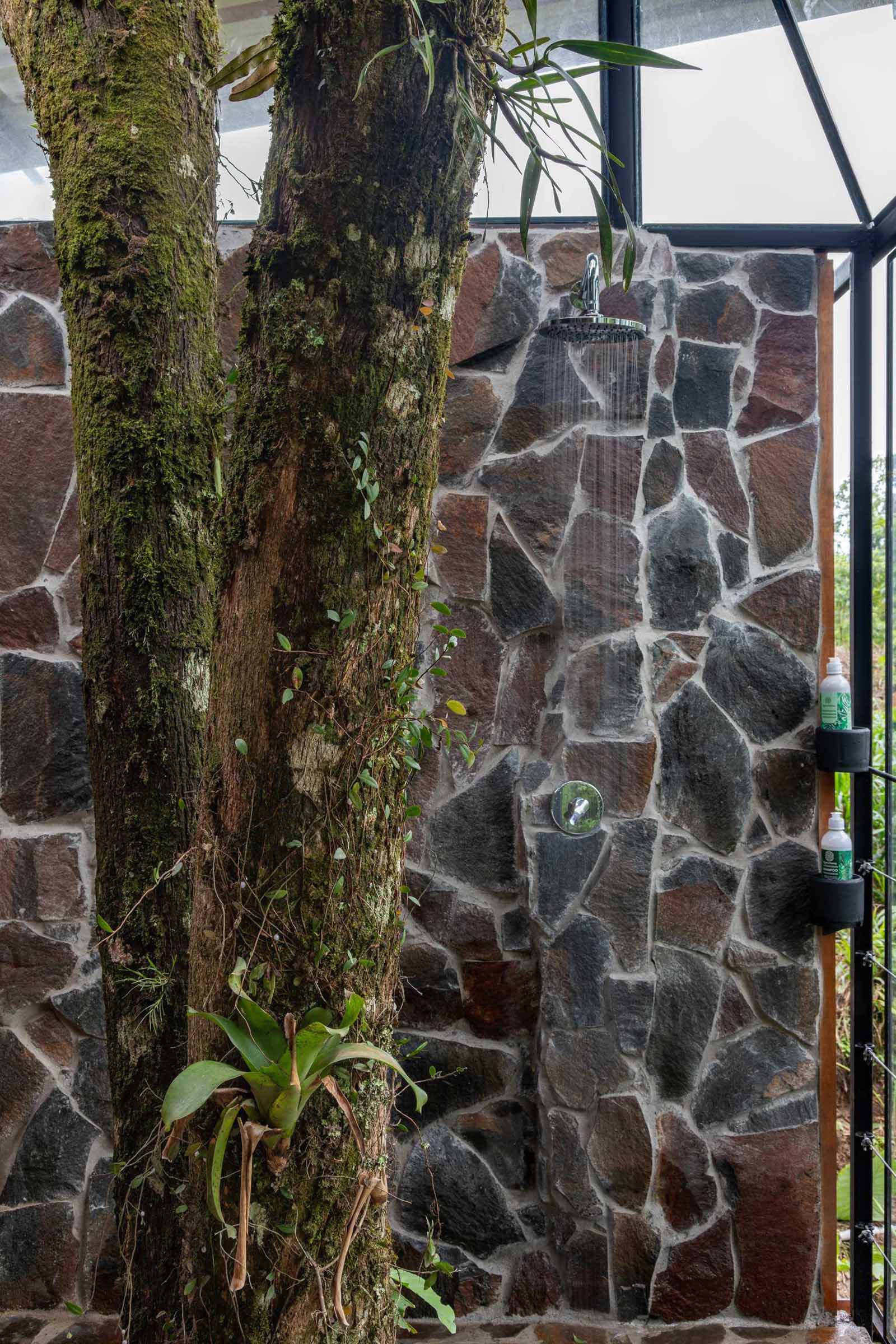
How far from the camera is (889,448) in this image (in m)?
2.02

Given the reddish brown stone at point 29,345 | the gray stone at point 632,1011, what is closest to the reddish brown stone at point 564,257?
the reddish brown stone at point 29,345

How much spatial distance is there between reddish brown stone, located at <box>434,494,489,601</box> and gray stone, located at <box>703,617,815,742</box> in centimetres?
56

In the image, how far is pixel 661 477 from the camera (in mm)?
2141

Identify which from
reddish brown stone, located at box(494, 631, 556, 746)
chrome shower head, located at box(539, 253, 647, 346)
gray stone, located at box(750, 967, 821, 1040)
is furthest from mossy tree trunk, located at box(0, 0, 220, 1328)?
gray stone, located at box(750, 967, 821, 1040)

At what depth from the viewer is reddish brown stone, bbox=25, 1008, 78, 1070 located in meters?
2.08

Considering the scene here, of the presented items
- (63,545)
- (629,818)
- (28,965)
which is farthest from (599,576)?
(28,965)

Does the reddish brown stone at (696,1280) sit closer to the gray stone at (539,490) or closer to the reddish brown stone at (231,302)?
the gray stone at (539,490)

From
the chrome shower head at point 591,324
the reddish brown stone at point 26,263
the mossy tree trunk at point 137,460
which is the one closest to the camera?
the mossy tree trunk at point 137,460

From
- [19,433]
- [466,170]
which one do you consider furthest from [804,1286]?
[19,433]

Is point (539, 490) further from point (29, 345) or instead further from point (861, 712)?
point (29, 345)

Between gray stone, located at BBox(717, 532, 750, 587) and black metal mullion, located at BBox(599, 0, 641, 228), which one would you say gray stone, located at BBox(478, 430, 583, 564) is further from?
black metal mullion, located at BBox(599, 0, 641, 228)

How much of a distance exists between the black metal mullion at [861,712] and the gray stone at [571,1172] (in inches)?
25.2

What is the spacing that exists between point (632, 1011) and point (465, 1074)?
16.0 inches

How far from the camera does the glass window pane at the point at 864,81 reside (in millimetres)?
1982
